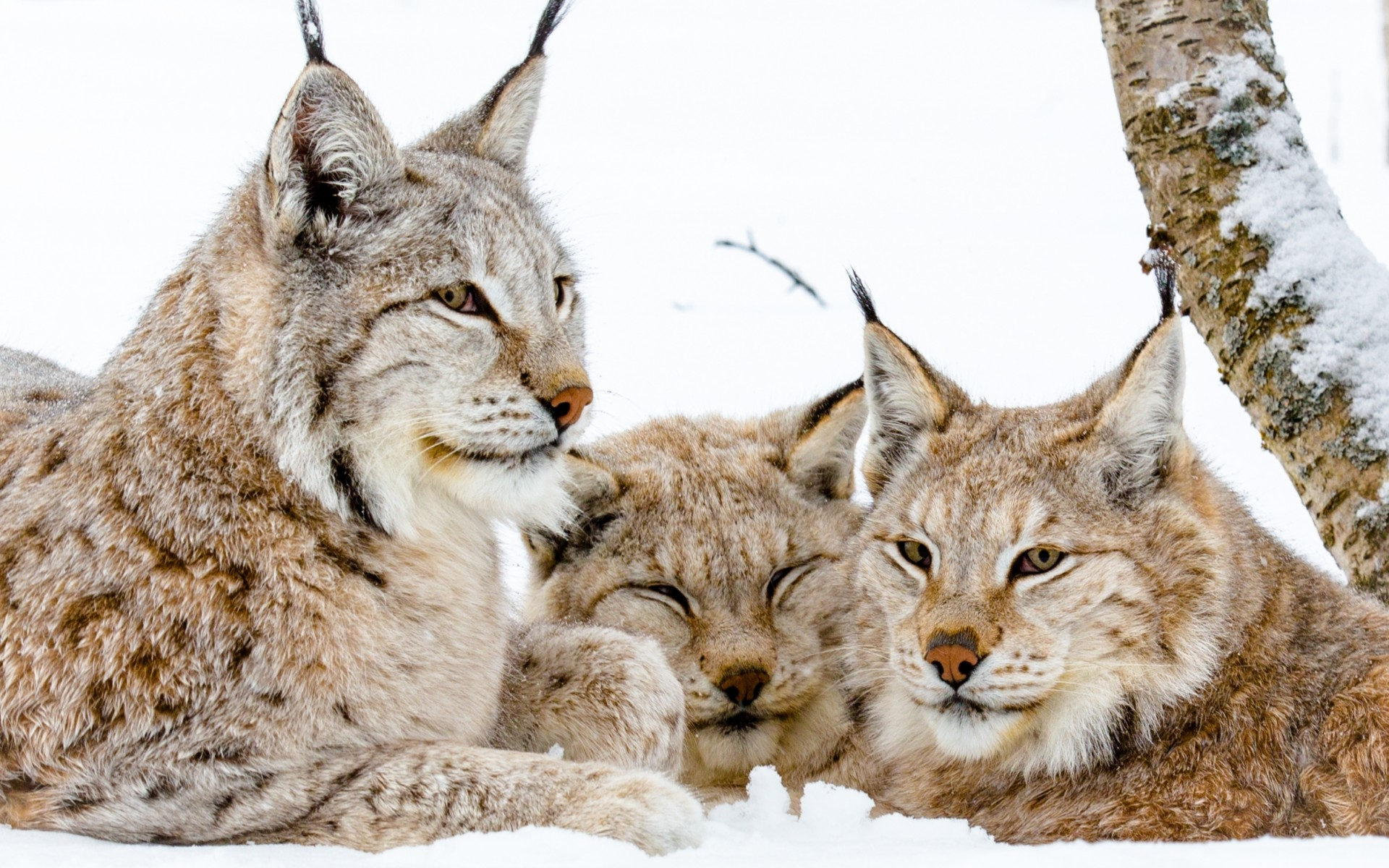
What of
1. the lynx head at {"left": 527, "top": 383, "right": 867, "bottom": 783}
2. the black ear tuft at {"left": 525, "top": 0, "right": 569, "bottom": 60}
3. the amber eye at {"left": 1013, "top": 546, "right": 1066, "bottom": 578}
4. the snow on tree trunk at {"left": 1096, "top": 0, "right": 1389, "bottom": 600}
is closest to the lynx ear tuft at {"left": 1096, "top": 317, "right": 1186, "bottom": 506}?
the amber eye at {"left": 1013, "top": 546, "right": 1066, "bottom": 578}

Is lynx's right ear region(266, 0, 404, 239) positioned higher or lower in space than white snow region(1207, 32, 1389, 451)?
higher

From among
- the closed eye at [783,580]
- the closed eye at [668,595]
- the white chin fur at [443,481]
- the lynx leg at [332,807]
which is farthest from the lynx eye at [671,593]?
the lynx leg at [332,807]

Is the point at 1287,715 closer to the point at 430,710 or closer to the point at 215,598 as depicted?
the point at 430,710

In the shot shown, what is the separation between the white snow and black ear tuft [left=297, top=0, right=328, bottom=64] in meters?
2.93

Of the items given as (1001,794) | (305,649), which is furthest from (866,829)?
(305,649)

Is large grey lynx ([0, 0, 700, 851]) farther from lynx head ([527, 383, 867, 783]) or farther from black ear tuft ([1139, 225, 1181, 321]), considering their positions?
black ear tuft ([1139, 225, 1181, 321])

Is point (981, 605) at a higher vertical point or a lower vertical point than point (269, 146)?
lower

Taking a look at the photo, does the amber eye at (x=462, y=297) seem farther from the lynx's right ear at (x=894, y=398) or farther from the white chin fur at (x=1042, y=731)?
the white chin fur at (x=1042, y=731)

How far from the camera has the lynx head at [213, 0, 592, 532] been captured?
387 centimetres

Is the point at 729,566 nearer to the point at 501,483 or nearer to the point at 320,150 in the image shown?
the point at 501,483

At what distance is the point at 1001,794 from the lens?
423 centimetres

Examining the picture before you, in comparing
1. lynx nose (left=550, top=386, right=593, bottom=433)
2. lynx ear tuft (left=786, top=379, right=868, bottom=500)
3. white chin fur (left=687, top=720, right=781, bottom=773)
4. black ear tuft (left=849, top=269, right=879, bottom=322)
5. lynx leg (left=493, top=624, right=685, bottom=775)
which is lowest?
white chin fur (left=687, top=720, right=781, bottom=773)

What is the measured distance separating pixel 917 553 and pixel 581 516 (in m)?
1.34

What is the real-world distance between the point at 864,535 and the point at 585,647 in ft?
3.06
